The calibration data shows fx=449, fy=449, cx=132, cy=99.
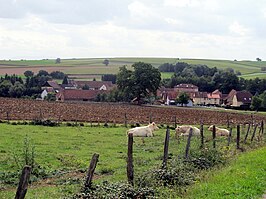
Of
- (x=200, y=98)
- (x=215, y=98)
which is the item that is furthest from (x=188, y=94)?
(x=200, y=98)

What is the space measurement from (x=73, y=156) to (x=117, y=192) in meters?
9.79

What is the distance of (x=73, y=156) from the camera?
2080 centimetres

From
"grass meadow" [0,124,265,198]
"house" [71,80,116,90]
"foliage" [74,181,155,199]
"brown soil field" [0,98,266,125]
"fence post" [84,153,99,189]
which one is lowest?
"house" [71,80,116,90]

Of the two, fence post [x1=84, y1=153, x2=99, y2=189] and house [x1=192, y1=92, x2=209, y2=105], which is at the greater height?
fence post [x1=84, y1=153, x2=99, y2=189]

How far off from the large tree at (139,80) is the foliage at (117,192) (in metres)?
78.3

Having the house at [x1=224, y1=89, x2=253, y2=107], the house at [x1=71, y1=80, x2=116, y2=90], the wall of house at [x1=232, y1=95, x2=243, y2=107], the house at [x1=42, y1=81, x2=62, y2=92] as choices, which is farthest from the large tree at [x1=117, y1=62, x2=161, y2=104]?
the house at [x1=71, y1=80, x2=116, y2=90]

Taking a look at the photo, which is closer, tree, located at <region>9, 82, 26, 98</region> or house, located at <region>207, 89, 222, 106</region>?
tree, located at <region>9, 82, 26, 98</region>

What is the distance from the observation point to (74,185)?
44.5 ft

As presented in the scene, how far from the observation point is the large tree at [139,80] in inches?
3556

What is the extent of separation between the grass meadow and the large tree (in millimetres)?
57919

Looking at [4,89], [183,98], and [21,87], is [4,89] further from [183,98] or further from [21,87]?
[183,98]

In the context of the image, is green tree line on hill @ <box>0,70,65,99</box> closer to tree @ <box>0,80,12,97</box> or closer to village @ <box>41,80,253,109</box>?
Result: tree @ <box>0,80,12,97</box>

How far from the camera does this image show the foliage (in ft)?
35.6

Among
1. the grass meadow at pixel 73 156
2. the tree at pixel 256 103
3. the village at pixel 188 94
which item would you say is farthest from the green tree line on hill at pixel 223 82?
the grass meadow at pixel 73 156
